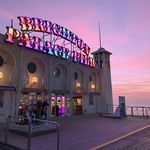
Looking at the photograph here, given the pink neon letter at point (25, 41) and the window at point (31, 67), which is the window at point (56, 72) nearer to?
the window at point (31, 67)

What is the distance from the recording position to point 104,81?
30.9 m

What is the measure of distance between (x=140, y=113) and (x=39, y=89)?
1365 cm

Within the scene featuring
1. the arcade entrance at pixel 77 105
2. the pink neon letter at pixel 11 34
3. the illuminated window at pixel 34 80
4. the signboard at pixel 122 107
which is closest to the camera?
the pink neon letter at pixel 11 34

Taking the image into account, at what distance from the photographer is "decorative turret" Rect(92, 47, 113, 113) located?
30453 millimetres

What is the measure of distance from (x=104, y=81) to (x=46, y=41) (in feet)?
41.7

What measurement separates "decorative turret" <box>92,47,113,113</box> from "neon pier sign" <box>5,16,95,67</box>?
289cm

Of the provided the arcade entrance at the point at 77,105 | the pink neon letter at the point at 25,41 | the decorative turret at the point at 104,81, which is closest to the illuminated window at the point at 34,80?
the pink neon letter at the point at 25,41

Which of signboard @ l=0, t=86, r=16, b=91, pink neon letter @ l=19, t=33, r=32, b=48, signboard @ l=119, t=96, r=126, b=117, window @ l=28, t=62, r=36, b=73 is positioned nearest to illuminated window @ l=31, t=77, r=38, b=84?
window @ l=28, t=62, r=36, b=73

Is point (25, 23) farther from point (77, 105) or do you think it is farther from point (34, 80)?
point (77, 105)

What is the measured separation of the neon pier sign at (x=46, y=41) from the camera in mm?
19016

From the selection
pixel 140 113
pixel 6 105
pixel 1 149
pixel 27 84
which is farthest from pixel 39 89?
pixel 140 113

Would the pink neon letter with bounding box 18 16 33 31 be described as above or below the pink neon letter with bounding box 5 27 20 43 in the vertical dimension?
above

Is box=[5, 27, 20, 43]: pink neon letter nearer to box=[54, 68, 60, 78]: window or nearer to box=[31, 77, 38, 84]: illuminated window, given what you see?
box=[31, 77, 38, 84]: illuminated window

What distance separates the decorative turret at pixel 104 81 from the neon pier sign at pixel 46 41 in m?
2.89
